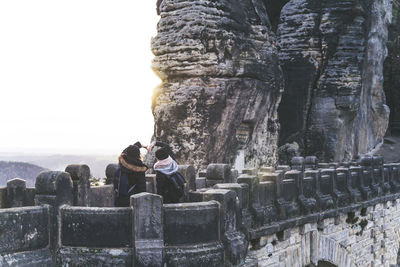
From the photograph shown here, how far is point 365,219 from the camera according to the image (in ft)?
51.8

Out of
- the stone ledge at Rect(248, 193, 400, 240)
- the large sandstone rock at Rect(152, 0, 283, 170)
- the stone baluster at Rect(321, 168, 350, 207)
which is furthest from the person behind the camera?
the large sandstone rock at Rect(152, 0, 283, 170)

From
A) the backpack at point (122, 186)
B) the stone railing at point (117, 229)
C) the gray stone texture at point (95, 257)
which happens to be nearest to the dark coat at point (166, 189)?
the stone railing at point (117, 229)

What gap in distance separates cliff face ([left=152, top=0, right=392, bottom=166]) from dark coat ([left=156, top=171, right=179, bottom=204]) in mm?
8684

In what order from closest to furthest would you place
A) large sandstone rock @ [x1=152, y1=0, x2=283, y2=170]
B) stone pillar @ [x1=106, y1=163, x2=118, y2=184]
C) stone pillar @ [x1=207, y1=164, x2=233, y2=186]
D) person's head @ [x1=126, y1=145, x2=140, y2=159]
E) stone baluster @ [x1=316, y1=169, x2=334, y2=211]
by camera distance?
person's head @ [x1=126, y1=145, x2=140, y2=159], stone pillar @ [x1=106, y1=163, x2=118, y2=184], stone pillar @ [x1=207, y1=164, x2=233, y2=186], stone baluster @ [x1=316, y1=169, x2=334, y2=211], large sandstone rock @ [x1=152, y1=0, x2=283, y2=170]

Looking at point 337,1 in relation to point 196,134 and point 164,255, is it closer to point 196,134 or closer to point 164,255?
point 196,134

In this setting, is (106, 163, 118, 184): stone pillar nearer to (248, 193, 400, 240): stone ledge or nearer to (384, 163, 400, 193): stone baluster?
(248, 193, 400, 240): stone ledge

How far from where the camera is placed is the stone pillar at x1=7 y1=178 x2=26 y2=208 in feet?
26.1

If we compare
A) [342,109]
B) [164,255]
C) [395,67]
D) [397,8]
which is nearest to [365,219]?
[342,109]

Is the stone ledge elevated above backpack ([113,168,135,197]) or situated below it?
below

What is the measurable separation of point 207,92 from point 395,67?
23971 millimetres

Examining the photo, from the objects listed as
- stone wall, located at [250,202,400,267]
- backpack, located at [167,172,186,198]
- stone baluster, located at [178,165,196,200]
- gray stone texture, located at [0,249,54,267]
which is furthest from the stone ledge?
gray stone texture, located at [0,249,54,267]

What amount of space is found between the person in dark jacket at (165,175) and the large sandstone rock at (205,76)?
854 centimetres

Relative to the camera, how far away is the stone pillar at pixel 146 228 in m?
6.31

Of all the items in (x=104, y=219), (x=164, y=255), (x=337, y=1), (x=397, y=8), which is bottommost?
(x=164, y=255)
